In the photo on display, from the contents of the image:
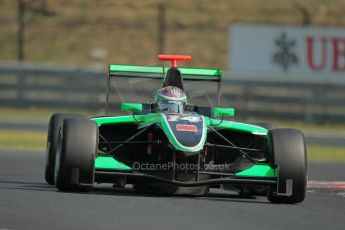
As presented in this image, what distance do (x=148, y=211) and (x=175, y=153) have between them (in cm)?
136

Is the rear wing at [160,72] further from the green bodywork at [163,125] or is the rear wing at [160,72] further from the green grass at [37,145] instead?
the green grass at [37,145]

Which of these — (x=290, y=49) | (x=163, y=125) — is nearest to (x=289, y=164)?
(x=163, y=125)

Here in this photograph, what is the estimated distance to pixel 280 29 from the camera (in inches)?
1152

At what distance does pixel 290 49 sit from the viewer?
2936 centimetres

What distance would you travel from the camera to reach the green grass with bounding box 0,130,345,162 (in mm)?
20984

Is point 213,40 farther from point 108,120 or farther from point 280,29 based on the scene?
point 108,120

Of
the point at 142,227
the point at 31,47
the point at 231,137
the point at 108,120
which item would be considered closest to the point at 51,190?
the point at 108,120

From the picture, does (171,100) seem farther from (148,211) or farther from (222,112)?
(148,211)

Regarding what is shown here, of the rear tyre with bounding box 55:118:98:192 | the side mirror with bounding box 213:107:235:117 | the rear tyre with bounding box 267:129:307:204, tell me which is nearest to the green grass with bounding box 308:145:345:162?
the side mirror with bounding box 213:107:235:117

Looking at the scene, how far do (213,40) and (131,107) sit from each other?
23.7 metres

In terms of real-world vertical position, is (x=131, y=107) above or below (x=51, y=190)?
above

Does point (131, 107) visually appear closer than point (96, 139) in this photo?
No

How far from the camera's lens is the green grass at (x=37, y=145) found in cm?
2098

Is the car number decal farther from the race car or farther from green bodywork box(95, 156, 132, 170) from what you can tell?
green bodywork box(95, 156, 132, 170)
